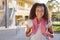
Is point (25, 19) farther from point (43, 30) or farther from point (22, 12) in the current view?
point (43, 30)

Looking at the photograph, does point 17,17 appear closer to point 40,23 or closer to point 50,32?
point 40,23

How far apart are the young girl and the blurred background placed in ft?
0.17

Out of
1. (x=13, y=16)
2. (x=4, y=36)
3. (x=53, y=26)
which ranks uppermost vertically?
(x=13, y=16)

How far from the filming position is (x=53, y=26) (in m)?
1.59

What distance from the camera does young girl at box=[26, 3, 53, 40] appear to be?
1.57 m

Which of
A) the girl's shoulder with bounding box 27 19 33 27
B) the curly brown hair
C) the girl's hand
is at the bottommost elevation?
the girl's hand

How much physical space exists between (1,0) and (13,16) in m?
0.24

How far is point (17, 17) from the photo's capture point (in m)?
1.59

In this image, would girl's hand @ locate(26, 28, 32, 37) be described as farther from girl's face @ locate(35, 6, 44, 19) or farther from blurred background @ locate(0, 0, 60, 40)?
girl's face @ locate(35, 6, 44, 19)

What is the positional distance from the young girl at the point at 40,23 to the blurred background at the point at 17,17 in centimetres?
5

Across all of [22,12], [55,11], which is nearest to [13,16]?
[22,12]

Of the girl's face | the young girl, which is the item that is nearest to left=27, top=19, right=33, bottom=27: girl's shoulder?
the young girl

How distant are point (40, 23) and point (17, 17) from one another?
0.29m

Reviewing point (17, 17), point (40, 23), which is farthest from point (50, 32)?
point (17, 17)
